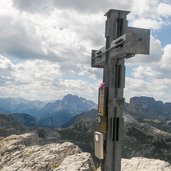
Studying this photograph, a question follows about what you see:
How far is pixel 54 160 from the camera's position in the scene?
22219mm

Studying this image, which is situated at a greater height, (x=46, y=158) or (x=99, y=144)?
(x=99, y=144)

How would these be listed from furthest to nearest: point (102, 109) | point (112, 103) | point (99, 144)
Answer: point (102, 109) < point (99, 144) < point (112, 103)

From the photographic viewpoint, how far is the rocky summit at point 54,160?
19200mm

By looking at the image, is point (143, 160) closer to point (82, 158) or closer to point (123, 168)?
point (123, 168)

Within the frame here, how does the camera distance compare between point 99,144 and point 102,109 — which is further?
point 102,109

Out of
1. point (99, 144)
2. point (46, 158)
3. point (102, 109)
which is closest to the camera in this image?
point (99, 144)

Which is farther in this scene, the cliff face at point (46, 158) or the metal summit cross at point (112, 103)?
the cliff face at point (46, 158)

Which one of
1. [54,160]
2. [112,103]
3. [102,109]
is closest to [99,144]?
[102,109]

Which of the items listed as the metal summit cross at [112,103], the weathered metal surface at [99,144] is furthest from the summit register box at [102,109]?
the weathered metal surface at [99,144]

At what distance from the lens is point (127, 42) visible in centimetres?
974

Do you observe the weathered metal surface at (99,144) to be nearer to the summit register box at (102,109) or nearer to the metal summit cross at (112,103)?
the metal summit cross at (112,103)

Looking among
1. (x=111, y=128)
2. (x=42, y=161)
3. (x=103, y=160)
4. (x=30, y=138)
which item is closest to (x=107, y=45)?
(x=111, y=128)

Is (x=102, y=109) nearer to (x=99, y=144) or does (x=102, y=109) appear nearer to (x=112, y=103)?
(x=112, y=103)

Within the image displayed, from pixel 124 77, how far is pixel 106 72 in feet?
2.45
